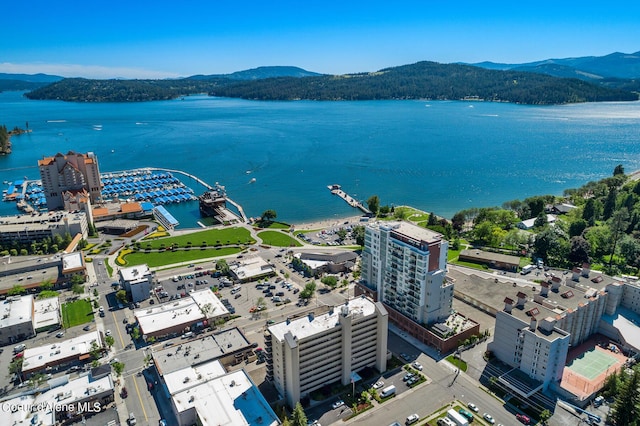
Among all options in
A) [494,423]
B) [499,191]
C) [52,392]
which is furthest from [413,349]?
[499,191]

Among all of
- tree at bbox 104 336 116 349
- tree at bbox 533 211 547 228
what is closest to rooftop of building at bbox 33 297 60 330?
tree at bbox 104 336 116 349

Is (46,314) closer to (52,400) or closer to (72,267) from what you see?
(72,267)

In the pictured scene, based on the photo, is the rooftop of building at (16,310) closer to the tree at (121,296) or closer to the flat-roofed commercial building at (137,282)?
the tree at (121,296)

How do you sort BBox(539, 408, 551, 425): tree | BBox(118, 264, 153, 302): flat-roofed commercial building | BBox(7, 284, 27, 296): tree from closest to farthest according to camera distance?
BBox(539, 408, 551, 425): tree < BBox(118, 264, 153, 302): flat-roofed commercial building < BBox(7, 284, 27, 296): tree

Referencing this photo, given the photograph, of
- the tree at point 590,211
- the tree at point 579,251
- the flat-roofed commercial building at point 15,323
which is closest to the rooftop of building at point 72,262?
the flat-roofed commercial building at point 15,323

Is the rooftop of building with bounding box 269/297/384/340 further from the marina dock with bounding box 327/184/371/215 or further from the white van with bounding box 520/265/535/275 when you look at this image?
the marina dock with bounding box 327/184/371/215

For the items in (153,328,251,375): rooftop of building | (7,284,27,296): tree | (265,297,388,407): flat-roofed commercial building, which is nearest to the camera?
(265,297,388,407): flat-roofed commercial building
